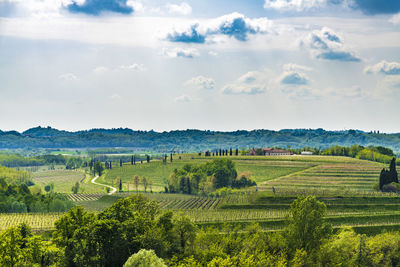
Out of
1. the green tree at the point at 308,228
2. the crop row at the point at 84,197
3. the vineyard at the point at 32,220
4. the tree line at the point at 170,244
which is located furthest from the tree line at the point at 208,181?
the green tree at the point at 308,228

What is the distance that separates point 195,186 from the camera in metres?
186

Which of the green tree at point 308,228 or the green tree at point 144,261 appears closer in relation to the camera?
the green tree at point 144,261

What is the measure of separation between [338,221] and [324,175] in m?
80.1

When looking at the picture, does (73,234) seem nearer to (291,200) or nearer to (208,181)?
(291,200)

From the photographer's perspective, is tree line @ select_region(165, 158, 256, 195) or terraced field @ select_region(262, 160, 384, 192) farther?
tree line @ select_region(165, 158, 256, 195)

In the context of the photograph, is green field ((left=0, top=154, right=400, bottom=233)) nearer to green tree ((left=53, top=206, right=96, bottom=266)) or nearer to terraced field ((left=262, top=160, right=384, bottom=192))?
terraced field ((left=262, top=160, right=384, bottom=192))

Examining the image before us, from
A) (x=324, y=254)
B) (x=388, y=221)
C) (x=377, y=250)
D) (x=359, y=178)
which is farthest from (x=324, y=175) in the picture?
(x=324, y=254)

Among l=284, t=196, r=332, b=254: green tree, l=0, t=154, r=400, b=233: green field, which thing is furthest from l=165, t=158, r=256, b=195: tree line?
l=284, t=196, r=332, b=254: green tree

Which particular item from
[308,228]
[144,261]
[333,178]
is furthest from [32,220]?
[333,178]

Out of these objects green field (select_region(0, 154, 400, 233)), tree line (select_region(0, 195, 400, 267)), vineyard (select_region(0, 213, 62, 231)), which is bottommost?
vineyard (select_region(0, 213, 62, 231))

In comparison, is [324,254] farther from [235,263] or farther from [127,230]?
[127,230]

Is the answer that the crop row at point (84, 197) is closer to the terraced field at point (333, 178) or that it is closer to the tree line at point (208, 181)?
the tree line at point (208, 181)

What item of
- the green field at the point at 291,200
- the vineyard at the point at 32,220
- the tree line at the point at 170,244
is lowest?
the vineyard at the point at 32,220

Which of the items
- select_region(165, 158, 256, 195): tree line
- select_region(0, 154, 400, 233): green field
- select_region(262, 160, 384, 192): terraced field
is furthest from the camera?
select_region(165, 158, 256, 195): tree line
